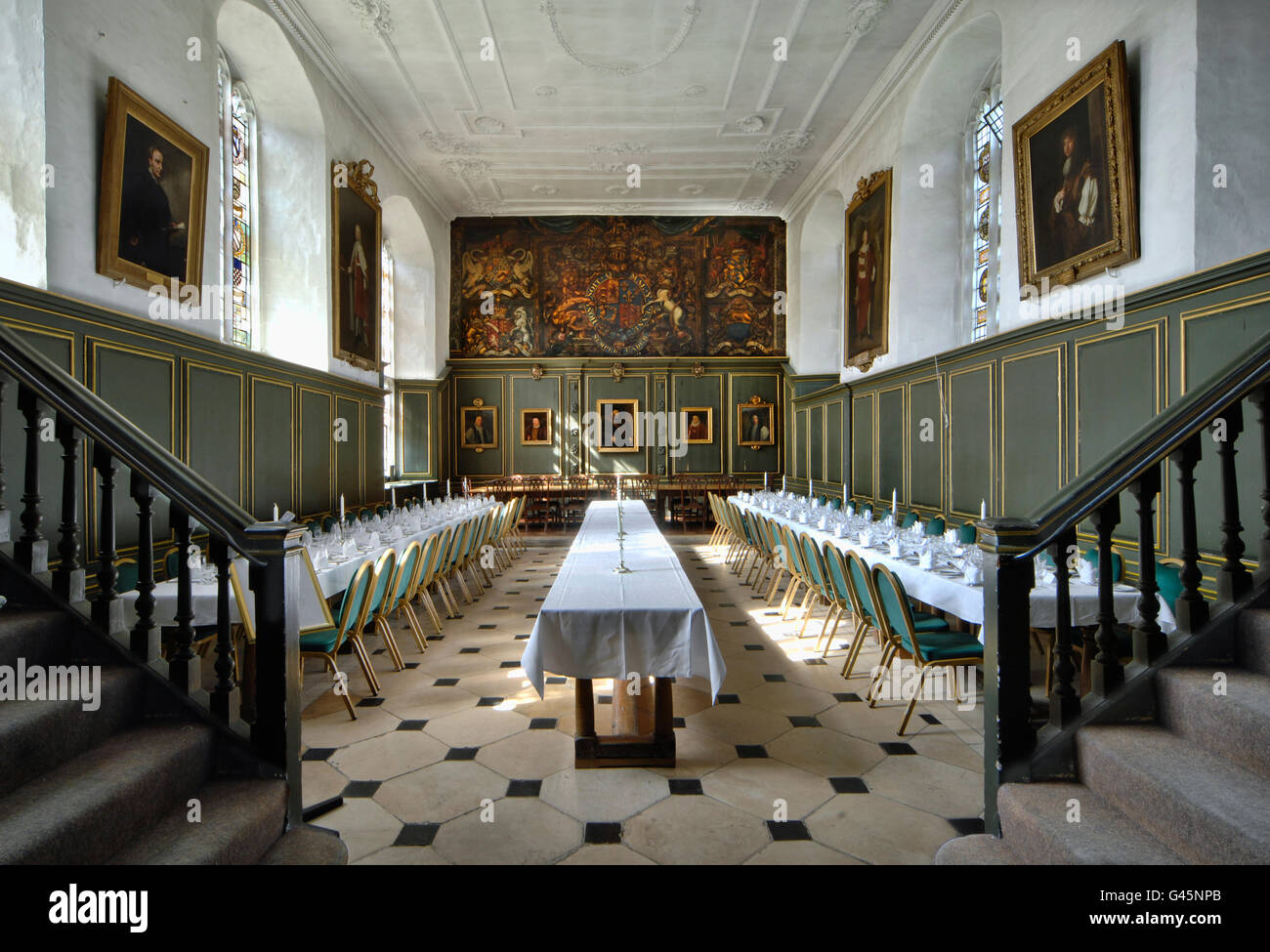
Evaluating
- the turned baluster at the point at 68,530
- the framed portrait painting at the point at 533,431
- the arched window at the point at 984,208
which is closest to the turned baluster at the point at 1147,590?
the turned baluster at the point at 68,530

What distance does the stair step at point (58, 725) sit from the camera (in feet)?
6.50

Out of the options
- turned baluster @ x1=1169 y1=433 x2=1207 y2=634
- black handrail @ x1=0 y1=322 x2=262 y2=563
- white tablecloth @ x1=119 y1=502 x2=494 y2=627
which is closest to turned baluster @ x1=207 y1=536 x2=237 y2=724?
black handrail @ x1=0 y1=322 x2=262 y2=563

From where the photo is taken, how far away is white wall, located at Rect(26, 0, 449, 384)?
434 cm

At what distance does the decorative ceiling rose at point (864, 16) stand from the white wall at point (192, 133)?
6.46m

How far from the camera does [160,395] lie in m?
5.33

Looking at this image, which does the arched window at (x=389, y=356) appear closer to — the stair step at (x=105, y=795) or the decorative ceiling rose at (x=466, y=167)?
the decorative ceiling rose at (x=466, y=167)

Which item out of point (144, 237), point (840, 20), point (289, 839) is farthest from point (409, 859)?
point (840, 20)

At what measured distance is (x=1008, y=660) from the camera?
2412mm

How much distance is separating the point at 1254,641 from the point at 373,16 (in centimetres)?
938

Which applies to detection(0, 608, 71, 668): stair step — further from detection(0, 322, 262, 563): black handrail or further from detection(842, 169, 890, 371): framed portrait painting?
detection(842, 169, 890, 371): framed portrait painting

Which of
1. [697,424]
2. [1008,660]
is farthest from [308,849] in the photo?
[697,424]

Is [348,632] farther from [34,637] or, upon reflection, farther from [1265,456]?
[1265,456]
